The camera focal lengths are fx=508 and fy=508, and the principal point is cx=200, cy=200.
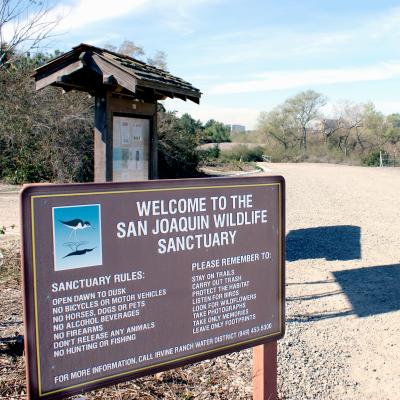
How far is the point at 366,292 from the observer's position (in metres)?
6.04

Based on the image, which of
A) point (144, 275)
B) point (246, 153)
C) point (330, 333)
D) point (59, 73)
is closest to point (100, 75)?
point (59, 73)

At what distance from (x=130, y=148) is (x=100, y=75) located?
0.84m

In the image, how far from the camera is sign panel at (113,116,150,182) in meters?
5.41

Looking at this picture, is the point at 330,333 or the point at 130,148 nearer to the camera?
the point at 330,333

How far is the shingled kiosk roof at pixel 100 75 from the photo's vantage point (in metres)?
4.85

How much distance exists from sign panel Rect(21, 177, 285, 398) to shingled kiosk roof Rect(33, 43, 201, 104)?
93.7 inches

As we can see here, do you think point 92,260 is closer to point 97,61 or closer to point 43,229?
point 43,229

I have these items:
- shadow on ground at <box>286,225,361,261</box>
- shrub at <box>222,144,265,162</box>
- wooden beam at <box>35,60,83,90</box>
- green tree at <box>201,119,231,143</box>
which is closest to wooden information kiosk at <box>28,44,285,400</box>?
wooden beam at <box>35,60,83,90</box>

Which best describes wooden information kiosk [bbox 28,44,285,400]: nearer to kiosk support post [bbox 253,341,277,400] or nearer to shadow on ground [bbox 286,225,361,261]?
kiosk support post [bbox 253,341,277,400]

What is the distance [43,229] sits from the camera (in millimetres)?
2227

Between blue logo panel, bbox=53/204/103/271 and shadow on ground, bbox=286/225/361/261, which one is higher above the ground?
blue logo panel, bbox=53/204/103/271

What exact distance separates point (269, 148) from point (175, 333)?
59312 mm

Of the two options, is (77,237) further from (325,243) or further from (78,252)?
(325,243)

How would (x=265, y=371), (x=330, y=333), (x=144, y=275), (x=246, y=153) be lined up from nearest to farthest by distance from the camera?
1. (x=144, y=275)
2. (x=265, y=371)
3. (x=330, y=333)
4. (x=246, y=153)
